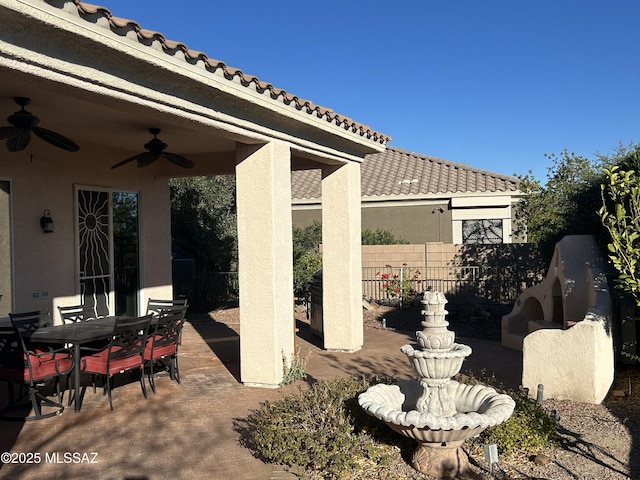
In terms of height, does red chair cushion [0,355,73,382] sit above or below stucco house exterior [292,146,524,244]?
below

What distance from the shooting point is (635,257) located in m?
6.21

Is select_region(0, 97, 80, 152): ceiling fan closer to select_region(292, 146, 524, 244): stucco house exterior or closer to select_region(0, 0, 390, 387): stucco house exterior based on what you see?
select_region(0, 0, 390, 387): stucco house exterior

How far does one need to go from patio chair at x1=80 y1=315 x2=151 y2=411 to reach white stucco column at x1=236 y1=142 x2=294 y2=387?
133 centimetres

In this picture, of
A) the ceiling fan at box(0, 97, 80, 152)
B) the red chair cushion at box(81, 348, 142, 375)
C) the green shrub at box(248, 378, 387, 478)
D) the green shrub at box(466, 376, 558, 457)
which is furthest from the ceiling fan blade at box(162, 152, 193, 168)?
the green shrub at box(466, 376, 558, 457)

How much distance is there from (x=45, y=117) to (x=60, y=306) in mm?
3071

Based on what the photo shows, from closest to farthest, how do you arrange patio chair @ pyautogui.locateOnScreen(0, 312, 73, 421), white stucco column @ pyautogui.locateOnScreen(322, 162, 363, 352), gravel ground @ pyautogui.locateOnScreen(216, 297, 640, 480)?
gravel ground @ pyautogui.locateOnScreen(216, 297, 640, 480) < patio chair @ pyautogui.locateOnScreen(0, 312, 73, 421) < white stucco column @ pyautogui.locateOnScreen(322, 162, 363, 352)

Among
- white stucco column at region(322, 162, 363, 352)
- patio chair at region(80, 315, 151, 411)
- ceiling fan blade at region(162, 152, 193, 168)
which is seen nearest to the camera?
patio chair at region(80, 315, 151, 411)

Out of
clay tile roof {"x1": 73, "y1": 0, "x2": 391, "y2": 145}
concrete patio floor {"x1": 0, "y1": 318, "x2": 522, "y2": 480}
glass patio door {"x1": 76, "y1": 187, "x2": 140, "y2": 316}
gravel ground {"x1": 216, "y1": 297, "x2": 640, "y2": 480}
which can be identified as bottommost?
gravel ground {"x1": 216, "y1": 297, "x2": 640, "y2": 480}

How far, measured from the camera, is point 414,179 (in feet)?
73.7

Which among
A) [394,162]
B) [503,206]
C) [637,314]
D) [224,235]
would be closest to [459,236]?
[503,206]

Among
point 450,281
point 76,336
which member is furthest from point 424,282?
point 76,336

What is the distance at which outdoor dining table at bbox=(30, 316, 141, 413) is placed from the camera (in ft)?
20.0

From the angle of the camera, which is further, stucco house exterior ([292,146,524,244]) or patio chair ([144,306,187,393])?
stucco house exterior ([292,146,524,244])

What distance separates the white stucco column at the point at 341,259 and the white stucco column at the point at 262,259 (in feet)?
7.25
